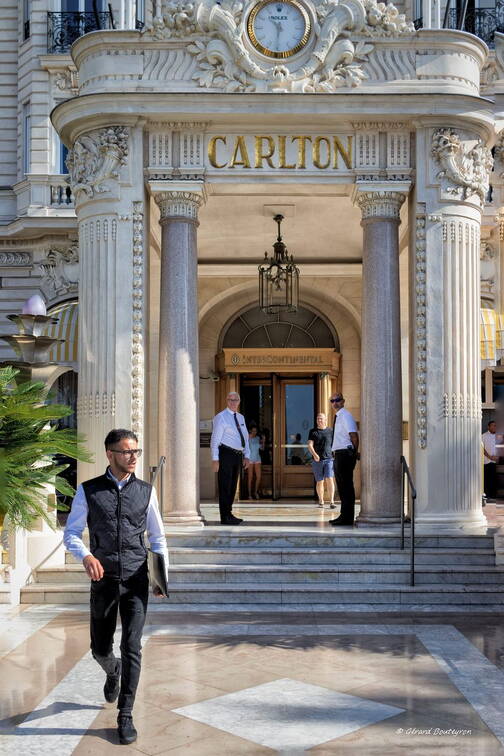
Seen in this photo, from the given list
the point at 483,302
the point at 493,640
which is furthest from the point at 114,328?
the point at 483,302

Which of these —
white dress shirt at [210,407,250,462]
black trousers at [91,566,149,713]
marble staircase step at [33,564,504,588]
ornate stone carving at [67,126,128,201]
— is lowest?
marble staircase step at [33,564,504,588]

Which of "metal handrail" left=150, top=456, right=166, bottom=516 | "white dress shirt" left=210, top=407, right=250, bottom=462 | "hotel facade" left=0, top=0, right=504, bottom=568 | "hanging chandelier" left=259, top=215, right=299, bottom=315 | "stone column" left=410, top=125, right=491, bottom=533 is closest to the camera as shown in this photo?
"metal handrail" left=150, top=456, right=166, bottom=516

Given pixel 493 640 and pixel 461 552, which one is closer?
pixel 493 640

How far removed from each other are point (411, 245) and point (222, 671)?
7151 mm

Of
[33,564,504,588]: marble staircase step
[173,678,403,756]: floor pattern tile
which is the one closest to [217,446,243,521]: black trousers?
[33,564,504,588]: marble staircase step

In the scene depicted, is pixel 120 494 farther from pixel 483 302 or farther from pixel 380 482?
pixel 483 302

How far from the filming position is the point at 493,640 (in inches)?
360

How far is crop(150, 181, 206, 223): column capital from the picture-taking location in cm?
1295

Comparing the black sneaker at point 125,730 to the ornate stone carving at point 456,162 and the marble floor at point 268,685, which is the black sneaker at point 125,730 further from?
the ornate stone carving at point 456,162

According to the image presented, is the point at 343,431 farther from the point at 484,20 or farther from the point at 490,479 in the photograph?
the point at 484,20

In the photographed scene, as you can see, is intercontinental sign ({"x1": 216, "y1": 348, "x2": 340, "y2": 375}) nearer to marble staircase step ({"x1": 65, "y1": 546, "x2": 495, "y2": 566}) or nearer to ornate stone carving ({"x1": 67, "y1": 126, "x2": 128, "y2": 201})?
ornate stone carving ({"x1": 67, "y1": 126, "x2": 128, "y2": 201})

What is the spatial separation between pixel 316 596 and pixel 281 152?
5.95 m

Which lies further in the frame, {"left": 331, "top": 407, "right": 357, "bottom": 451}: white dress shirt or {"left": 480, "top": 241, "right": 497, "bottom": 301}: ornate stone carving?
{"left": 480, "top": 241, "right": 497, "bottom": 301}: ornate stone carving

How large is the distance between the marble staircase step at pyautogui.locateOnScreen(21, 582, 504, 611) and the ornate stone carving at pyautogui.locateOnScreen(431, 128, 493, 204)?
5.25 metres
